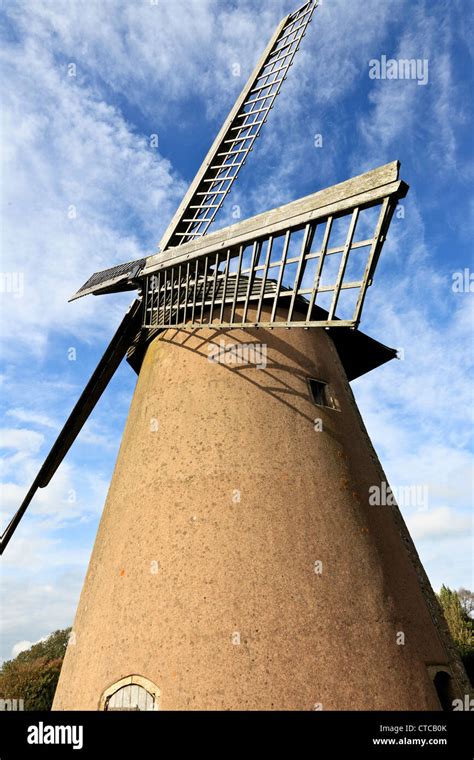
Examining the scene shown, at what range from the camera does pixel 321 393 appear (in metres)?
6.59

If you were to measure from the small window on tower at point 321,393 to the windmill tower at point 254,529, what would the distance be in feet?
0.10

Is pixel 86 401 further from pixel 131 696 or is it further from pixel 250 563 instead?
pixel 131 696

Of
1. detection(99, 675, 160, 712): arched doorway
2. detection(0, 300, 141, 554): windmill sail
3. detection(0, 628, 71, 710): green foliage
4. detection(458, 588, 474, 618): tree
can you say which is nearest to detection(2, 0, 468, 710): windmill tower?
detection(99, 675, 160, 712): arched doorway

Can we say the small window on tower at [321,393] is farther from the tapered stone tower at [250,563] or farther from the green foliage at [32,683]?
the green foliage at [32,683]

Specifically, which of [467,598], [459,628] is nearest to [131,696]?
[459,628]

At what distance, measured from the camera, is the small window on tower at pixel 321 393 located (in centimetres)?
643

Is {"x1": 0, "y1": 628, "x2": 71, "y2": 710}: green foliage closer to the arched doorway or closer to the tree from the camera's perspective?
the arched doorway

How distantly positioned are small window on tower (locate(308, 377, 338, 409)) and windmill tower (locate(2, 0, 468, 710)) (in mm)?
30

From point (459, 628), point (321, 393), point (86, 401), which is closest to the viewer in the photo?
point (321, 393)

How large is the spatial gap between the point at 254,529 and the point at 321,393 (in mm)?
2449

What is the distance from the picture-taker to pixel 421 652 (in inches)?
189

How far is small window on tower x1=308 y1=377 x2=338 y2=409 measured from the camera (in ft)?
21.1
